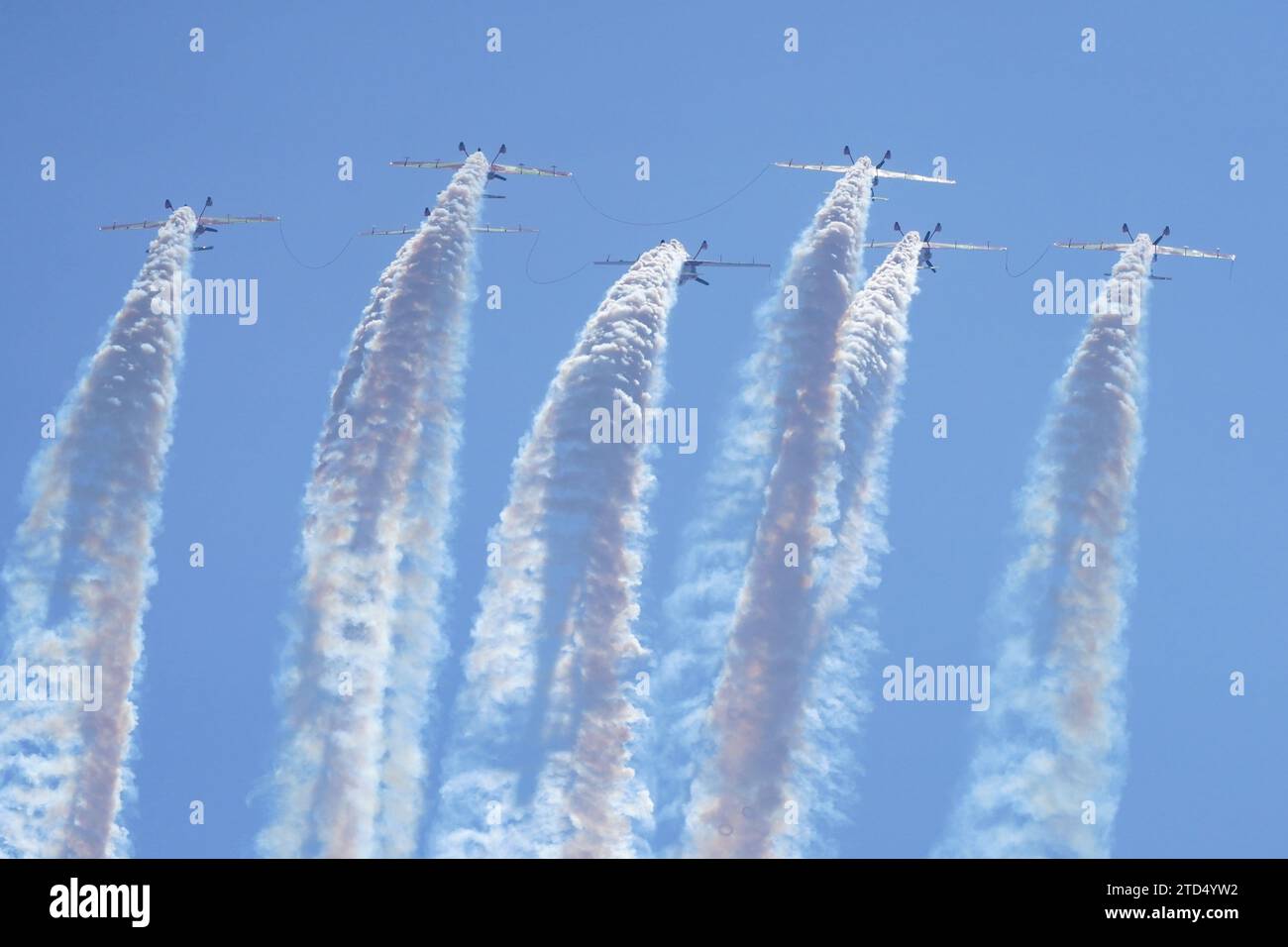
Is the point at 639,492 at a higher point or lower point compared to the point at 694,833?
higher

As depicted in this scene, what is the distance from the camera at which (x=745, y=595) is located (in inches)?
3900

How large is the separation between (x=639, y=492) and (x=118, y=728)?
22257 millimetres

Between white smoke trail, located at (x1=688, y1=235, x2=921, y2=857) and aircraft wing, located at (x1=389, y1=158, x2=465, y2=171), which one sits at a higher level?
aircraft wing, located at (x1=389, y1=158, x2=465, y2=171)

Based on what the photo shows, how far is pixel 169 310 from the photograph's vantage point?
107625 millimetres

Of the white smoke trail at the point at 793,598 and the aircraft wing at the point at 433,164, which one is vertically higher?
the aircraft wing at the point at 433,164

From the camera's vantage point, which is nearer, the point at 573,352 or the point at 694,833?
the point at 694,833

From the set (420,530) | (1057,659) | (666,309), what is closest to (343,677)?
(420,530)

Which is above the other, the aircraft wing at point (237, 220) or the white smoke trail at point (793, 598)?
the aircraft wing at point (237, 220)

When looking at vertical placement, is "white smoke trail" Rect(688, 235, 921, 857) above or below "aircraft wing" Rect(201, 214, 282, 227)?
below
